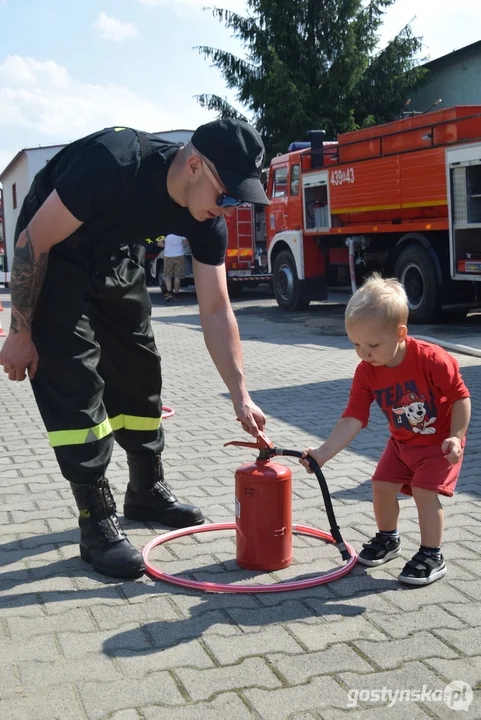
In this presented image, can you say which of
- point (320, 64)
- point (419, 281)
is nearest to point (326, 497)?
point (419, 281)

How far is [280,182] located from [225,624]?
14814mm

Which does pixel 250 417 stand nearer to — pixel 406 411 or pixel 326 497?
pixel 326 497

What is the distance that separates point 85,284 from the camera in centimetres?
376

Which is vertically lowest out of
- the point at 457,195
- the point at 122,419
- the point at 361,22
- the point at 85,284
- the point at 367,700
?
the point at 367,700

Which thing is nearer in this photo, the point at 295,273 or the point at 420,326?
the point at 420,326

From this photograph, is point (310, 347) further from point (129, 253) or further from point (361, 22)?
point (361, 22)

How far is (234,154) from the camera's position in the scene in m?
3.42

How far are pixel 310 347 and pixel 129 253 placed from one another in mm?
7886

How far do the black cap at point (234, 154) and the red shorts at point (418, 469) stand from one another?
115 centimetres

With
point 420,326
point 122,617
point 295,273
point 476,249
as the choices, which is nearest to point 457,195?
point 476,249

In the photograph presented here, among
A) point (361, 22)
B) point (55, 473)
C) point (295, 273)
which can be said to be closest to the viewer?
point (55, 473)

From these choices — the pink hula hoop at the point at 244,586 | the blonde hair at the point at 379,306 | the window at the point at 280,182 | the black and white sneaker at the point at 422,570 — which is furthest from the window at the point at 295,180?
the black and white sneaker at the point at 422,570

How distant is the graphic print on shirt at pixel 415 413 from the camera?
11.7ft

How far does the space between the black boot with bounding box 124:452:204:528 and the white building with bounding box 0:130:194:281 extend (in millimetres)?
29907
